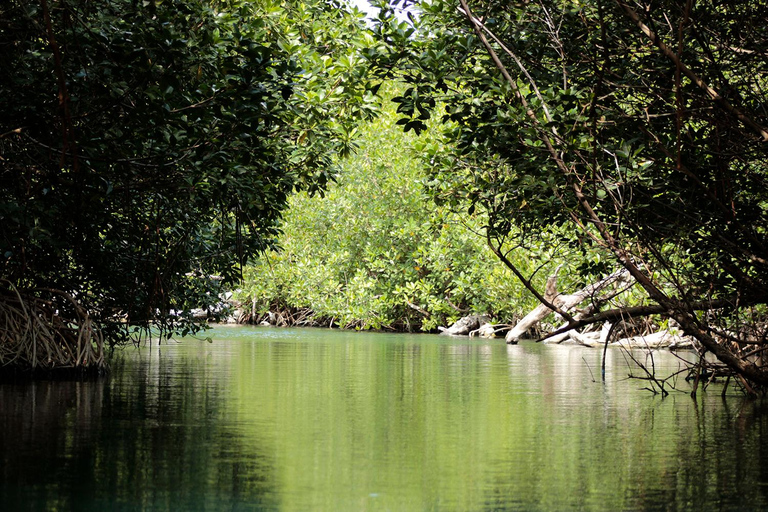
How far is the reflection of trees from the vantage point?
15.4 ft

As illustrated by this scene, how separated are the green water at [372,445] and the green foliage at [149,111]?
141cm

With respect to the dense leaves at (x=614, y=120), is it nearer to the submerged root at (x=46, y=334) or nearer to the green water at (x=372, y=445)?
the green water at (x=372, y=445)

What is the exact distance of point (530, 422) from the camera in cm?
777

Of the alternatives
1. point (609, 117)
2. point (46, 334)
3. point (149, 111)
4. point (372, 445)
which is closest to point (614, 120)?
point (609, 117)

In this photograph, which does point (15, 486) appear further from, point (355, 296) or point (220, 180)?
point (355, 296)

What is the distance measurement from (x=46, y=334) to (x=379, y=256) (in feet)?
76.9

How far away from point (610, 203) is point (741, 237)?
1.30m

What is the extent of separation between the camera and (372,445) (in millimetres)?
6426

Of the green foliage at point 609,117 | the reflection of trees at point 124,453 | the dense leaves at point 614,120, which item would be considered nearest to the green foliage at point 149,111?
the green foliage at point 609,117

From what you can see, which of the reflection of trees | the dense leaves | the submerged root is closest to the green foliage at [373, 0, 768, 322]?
the dense leaves

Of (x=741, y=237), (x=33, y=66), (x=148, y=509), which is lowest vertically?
(x=148, y=509)

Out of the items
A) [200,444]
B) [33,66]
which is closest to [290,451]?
[200,444]

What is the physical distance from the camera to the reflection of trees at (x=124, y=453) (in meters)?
4.68

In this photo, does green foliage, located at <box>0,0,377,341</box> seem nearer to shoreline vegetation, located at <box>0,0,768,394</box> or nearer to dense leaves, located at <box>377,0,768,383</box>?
shoreline vegetation, located at <box>0,0,768,394</box>
